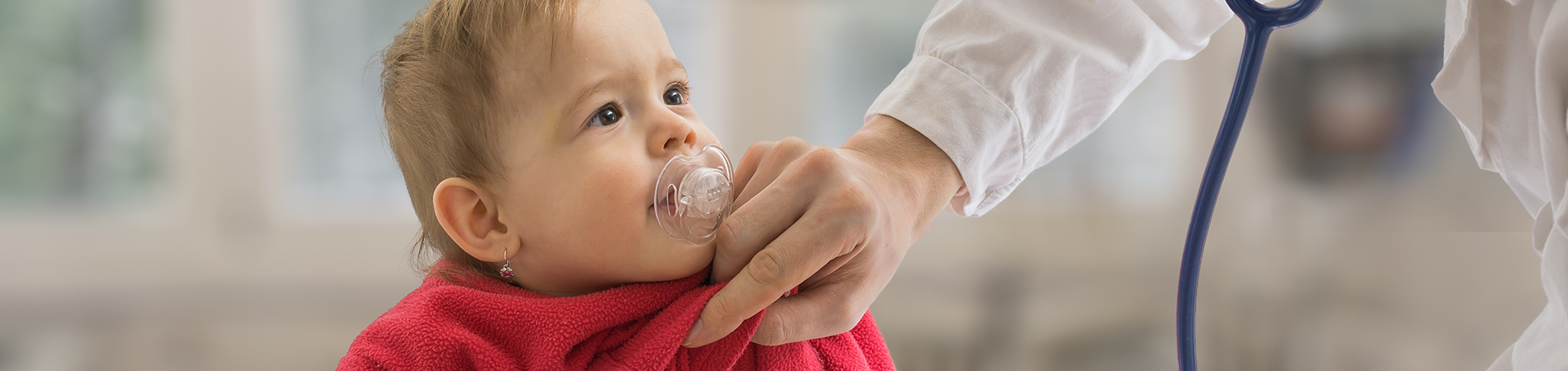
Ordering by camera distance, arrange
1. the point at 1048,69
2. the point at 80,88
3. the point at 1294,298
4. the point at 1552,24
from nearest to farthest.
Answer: the point at 1552,24 → the point at 1048,69 → the point at 80,88 → the point at 1294,298

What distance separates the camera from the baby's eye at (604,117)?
64 cm

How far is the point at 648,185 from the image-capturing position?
2.08 ft

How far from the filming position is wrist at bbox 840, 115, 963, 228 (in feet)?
2.30

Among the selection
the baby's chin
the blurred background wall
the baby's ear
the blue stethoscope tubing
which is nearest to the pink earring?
the baby's ear

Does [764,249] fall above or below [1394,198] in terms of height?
above

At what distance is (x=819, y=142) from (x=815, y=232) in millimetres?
1440

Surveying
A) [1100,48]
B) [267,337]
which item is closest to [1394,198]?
[1100,48]

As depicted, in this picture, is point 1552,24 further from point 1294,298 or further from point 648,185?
point 1294,298

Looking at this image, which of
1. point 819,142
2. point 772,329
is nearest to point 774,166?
point 772,329

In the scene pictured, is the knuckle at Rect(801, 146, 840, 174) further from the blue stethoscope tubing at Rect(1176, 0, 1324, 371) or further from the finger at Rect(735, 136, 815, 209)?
the blue stethoscope tubing at Rect(1176, 0, 1324, 371)

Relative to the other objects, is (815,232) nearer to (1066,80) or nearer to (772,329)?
(772,329)

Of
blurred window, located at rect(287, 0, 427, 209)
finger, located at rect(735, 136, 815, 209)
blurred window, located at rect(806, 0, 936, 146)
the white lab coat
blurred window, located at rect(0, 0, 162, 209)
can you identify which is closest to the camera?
the white lab coat

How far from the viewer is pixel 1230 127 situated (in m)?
0.61

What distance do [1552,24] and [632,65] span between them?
53 cm
